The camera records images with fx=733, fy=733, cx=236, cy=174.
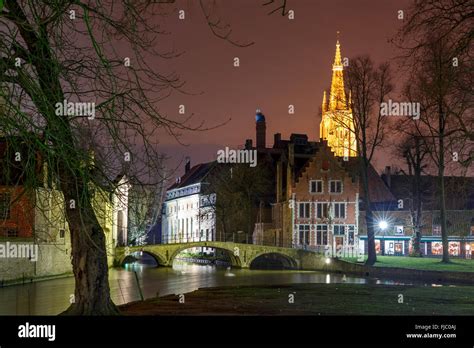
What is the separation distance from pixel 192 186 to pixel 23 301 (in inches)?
2093

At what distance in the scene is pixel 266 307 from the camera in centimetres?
1853

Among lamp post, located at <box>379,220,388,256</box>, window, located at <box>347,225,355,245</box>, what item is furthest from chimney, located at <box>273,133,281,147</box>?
window, located at <box>347,225,355,245</box>

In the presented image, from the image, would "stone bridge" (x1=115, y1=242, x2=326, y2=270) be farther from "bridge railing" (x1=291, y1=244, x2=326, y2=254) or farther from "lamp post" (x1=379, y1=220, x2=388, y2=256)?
"lamp post" (x1=379, y1=220, x2=388, y2=256)

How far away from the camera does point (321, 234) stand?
2044 inches

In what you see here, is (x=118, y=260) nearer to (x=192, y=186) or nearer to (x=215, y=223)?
(x=215, y=223)

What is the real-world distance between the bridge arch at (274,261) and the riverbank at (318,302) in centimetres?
2340

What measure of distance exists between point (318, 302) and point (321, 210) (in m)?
32.0

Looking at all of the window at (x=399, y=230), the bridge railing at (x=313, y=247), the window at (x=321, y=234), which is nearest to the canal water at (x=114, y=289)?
the bridge railing at (x=313, y=247)

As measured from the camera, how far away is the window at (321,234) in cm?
5172

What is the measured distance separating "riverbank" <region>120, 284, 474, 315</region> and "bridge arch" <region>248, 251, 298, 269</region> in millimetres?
23398

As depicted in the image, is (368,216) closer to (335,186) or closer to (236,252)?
(335,186)

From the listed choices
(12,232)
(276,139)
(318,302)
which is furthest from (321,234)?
(318,302)

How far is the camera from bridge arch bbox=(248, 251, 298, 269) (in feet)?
162
